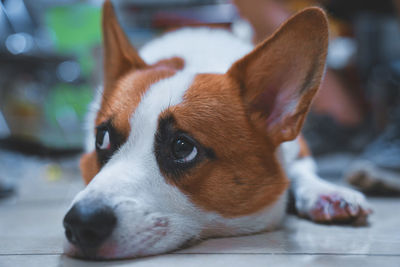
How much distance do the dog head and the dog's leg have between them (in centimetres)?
15

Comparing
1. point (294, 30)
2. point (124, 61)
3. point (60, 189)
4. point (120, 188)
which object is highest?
point (294, 30)

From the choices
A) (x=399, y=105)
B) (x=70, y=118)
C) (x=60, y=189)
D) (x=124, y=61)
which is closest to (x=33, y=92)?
(x=70, y=118)

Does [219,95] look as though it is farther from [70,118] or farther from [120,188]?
[70,118]

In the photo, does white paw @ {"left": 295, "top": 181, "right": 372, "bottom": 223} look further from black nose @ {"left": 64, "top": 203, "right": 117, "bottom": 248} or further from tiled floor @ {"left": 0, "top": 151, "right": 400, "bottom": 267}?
black nose @ {"left": 64, "top": 203, "right": 117, "bottom": 248}

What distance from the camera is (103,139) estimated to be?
120 cm

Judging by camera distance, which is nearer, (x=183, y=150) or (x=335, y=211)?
(x=183, y=150)

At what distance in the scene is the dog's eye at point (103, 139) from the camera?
119cm

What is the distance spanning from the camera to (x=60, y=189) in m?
2.32

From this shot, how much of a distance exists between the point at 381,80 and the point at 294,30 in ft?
7.08

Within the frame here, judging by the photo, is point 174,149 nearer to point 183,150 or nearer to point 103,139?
point 183,150

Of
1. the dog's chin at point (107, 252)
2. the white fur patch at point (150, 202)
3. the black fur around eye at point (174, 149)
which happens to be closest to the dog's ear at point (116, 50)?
the white fur patch at point (150, 202)

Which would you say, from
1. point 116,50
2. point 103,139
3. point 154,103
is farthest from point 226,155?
point 116,50

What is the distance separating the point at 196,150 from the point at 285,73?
0.38m

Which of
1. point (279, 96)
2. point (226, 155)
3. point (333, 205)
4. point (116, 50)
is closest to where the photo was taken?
point (226, 155)
